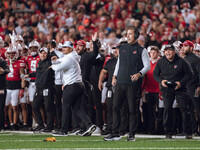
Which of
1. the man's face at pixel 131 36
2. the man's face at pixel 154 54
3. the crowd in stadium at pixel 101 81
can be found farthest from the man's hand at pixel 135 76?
the man's face at pixel 154 54

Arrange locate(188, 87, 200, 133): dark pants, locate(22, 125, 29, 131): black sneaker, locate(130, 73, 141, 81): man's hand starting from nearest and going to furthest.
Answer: locate(130, 73, 141, 81): man's hand < locate(188, 87, 200, 133): dark pants < locate(22, 125, 29, 131): black sneaker

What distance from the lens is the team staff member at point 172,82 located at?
1251 centimetres

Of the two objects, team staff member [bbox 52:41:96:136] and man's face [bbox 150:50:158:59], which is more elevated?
Result: man's face [bbox 150:50:158:59]

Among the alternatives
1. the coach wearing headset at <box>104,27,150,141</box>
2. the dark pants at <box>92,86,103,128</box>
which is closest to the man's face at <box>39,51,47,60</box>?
the dark pants at <box>92,86,103,128</box>

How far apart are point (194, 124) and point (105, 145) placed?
367 cm

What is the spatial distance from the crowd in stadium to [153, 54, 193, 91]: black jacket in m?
0.02

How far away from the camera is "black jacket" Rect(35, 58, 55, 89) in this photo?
14.9m

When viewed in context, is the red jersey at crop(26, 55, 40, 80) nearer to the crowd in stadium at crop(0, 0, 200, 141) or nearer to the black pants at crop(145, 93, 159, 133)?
the crowd in stadium at crop(0, 0, 200, 141)

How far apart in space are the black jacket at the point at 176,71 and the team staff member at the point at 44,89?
3277 millimetres

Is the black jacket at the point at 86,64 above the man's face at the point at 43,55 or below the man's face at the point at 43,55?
below

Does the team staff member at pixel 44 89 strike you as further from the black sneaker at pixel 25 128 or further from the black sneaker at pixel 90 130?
the black sneaker at pixel 90 130

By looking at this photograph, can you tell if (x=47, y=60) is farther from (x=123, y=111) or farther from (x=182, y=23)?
(x=182, y=23)

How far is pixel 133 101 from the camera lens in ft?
37.5

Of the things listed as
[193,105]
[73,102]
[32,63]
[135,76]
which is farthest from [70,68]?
[32,63]
